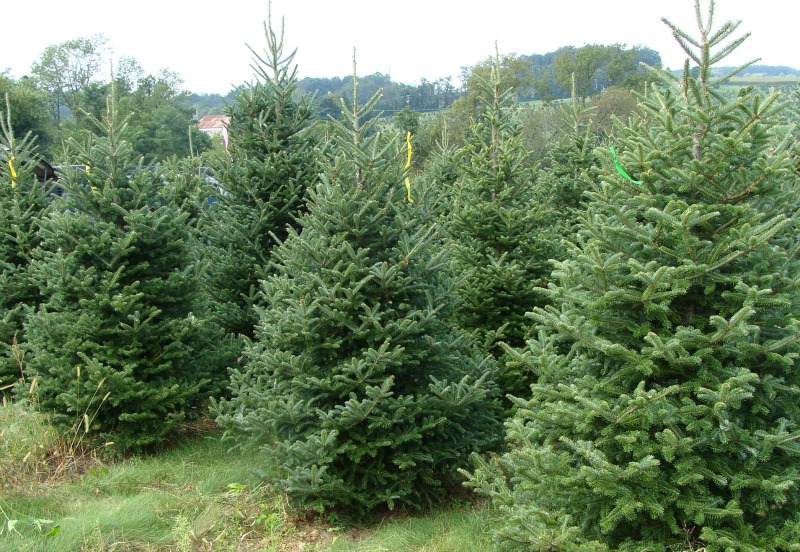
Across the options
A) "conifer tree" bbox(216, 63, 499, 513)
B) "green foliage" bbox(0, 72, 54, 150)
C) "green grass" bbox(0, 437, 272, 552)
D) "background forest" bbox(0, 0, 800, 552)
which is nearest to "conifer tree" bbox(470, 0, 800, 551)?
"background forest" bbox(0, 0, 800, 552)

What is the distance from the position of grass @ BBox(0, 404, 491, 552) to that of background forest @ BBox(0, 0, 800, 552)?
0.03 meters

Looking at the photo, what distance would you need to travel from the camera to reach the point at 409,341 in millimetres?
4793

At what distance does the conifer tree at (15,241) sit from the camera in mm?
7711

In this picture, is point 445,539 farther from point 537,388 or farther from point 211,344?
point 211,344

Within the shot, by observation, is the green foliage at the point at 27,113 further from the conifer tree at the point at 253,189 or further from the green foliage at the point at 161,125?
the conifer tree at the point at 253,189

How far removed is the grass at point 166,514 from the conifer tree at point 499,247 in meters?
2.28

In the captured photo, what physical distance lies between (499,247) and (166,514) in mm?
4352

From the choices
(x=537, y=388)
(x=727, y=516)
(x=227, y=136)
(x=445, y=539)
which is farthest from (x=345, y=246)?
(x=227, y=136)

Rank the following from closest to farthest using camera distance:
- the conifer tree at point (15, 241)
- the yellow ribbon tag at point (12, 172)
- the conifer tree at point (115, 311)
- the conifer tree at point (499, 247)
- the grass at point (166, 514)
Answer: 1. the grass at point (166, 514)
2. the conifer tree at point (115, 311)
3. the conifer tree at point (499, 247)
4. the conifer tree at point (15, 241)
5. the yellow ribbon tag at point (12, 172)

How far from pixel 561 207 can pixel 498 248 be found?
440 centimetres

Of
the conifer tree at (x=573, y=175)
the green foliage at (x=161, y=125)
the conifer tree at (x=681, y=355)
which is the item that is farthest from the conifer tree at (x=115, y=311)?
the green foliage at (x=161, y=125)

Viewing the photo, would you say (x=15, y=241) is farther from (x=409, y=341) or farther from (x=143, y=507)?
(x=409, y=341)

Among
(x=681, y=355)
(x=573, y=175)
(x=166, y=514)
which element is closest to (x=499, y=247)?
(x=681, y=355)

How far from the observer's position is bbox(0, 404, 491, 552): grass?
4.36 m
